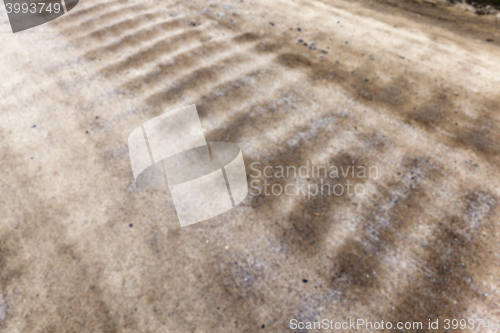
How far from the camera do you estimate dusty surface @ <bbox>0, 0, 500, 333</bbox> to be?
3.13 m

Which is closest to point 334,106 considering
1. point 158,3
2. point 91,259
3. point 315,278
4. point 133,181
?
point 315,278

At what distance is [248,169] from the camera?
4.25 meters

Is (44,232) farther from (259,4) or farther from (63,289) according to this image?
(259,4)

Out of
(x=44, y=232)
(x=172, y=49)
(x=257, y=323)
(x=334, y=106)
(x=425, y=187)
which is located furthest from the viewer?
(x=172, y=49)

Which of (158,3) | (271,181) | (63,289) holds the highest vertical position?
(158,3)

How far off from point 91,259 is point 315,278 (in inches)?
97.1

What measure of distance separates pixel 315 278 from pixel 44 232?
3185 mm

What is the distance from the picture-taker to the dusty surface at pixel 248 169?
3.13m

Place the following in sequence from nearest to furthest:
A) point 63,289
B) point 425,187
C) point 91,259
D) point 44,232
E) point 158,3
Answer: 1. point 63,289
2. point 91,259
3. point 44,232
4. point 425,187
5. point 158,3

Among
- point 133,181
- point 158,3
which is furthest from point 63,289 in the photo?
point 158,3

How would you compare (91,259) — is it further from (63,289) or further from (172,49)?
(172,49)

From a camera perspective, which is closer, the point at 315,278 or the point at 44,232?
the point at 315,278

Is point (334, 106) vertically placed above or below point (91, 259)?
above

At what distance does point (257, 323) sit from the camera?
2.97m
